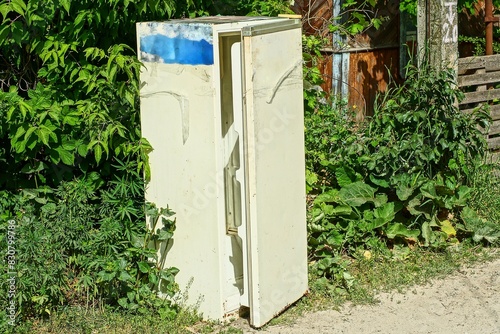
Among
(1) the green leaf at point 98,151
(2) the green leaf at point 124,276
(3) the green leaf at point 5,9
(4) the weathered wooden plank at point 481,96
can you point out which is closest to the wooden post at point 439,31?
(4) the weathered wooden plank at point 481,96

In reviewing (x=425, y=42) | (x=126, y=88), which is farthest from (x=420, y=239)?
(x=126, y=88)

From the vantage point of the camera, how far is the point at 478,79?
779 cm

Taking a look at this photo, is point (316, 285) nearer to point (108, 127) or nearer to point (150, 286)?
point (150, 286)

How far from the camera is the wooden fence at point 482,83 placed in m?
7.72

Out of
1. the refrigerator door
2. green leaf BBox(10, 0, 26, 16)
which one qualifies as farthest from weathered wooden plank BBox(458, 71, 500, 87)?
green leaf BBox(10, 0, 26, 16)

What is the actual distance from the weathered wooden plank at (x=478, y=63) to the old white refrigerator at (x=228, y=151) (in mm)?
2522

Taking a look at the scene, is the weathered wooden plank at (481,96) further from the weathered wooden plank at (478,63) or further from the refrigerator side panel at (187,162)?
the refrigerator side panel at (187,162)

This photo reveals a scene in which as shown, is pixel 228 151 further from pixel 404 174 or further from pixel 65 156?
pixel 404 174

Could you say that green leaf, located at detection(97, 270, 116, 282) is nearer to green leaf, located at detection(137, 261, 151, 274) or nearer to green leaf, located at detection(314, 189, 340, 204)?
green leaf, located at detection(137, 261, 151, 274)

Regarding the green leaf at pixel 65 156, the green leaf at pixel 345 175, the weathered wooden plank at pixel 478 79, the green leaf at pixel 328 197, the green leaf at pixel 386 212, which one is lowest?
the green leaf at pixel 386 212

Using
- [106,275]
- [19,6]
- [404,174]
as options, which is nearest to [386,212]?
[404,174]

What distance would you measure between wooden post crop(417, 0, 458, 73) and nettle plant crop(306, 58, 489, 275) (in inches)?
5.7

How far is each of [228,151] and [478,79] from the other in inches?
121

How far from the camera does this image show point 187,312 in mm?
5543
